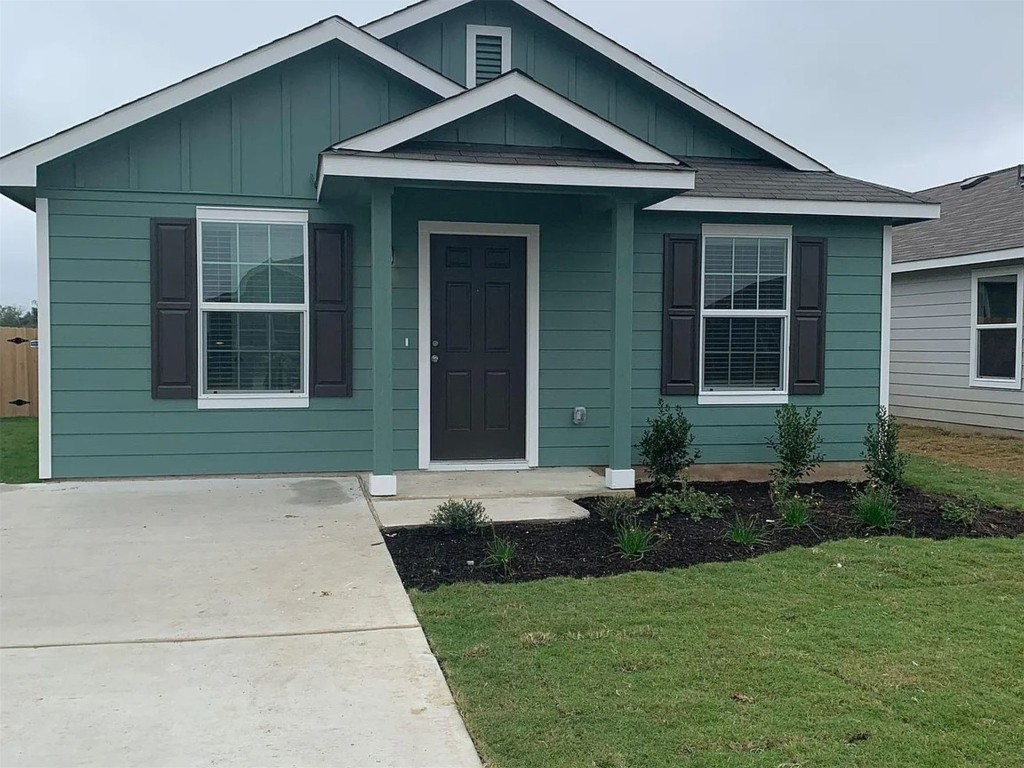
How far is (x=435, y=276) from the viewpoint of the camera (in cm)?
780

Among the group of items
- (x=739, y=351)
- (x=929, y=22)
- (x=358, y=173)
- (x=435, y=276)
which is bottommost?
(x=739, y=351)

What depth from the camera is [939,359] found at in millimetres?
12875

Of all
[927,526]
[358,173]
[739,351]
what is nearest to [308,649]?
[358,173]

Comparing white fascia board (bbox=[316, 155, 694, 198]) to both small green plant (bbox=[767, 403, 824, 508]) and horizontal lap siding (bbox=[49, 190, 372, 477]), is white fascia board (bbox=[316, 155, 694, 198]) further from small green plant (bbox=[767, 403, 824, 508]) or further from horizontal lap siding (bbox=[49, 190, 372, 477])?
small green plant (bbox=[767, 403, 824, 508])

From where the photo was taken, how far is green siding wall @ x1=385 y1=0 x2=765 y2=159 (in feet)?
28.5

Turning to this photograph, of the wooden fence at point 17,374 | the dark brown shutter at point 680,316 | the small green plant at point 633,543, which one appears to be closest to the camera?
the small green plant at point 633,543

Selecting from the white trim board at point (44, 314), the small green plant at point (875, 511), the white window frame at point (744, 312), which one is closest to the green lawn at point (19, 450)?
the white trim board at point (44, 314)

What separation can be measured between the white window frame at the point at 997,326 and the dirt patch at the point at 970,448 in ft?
2.37

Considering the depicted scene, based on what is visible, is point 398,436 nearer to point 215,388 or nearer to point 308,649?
point 215,388

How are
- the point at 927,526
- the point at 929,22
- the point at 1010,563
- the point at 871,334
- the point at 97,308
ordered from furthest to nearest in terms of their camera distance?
the point at 929,22
the point at 871,334
the point at 97,308
the point at 927,526
the point at 1010,563

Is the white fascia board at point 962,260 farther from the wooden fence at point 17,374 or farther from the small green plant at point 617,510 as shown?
the wooden fence at point 17,374

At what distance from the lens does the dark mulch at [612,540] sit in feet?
16.5

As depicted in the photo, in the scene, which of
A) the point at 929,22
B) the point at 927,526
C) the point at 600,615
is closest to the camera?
the point at 600,615

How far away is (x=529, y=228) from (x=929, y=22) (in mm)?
9632
